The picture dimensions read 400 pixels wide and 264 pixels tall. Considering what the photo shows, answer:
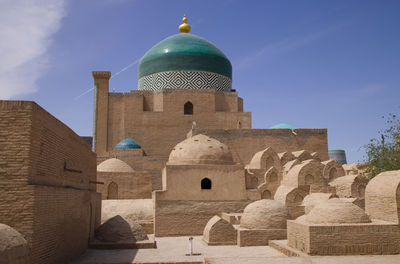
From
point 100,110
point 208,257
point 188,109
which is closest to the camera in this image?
point 208,257

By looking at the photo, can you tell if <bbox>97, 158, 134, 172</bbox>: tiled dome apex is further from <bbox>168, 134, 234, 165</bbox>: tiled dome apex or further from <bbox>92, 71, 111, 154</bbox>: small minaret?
<bbox>92, 71, 111, 154</bbox>: small minaret

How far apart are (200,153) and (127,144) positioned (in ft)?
22.1

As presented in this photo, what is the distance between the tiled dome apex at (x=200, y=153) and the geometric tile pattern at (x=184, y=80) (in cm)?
877

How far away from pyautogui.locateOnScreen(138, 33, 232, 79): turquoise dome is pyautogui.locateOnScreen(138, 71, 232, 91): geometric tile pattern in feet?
0.81

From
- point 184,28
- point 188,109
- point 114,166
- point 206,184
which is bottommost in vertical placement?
point 206,184

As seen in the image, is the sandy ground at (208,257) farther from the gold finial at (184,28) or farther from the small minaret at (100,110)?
the gold finial at (184,28)

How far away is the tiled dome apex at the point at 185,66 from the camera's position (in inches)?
918

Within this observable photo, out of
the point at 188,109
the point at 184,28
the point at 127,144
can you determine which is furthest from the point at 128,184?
the point at 184,28

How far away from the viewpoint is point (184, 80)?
23.3 m

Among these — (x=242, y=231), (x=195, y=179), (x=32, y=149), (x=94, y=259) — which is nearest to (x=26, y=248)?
(x=32, y=149)

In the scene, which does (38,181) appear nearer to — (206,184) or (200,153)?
(200,153)

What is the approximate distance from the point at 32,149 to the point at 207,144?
8.86 meters

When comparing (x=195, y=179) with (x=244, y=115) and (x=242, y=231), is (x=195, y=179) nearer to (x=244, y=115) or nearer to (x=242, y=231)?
(x=242, y=231)

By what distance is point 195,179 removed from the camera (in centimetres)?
1391
